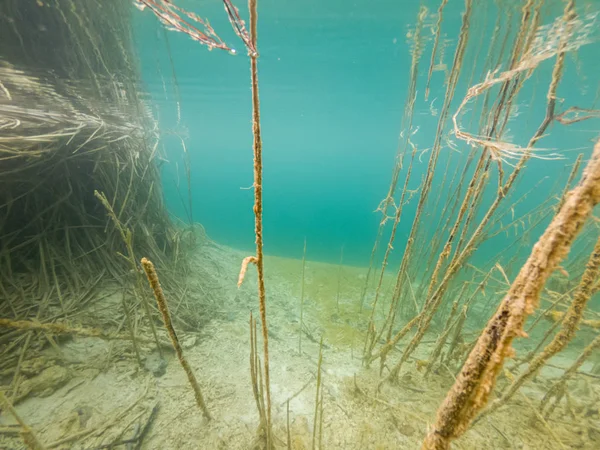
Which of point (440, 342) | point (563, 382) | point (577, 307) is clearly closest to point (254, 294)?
point (440, 342)

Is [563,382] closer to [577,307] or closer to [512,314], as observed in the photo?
[577,307]

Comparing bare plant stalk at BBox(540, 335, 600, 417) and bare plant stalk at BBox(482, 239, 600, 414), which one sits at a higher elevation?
bare plant stalk at BBox(482, 239, 600, 414)

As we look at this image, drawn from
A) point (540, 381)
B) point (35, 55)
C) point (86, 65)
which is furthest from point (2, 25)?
point (540, 381)

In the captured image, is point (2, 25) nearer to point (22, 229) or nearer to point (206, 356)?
point (22, 229)

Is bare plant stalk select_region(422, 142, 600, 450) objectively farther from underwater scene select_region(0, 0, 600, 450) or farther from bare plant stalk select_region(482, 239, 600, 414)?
bare plant stalk select_region(482, 239, 600, 414)

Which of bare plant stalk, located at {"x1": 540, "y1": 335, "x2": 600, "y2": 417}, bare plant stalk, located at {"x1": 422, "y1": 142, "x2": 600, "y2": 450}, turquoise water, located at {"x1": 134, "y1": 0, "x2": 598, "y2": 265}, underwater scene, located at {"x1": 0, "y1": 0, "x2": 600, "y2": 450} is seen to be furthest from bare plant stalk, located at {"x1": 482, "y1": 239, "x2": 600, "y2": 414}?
bare plant stalk, located at {"x1": 422, "y1": 142, "x2": 600, "y2": 450}

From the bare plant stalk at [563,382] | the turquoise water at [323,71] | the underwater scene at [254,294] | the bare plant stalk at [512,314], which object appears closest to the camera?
the bare plant stalk at [512,314]

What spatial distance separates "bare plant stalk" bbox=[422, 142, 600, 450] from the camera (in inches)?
23.5

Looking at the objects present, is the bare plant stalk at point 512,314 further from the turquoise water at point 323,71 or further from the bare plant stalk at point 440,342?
the bare plant stalk at point 440,342

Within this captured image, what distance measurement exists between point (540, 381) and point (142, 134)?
24.1ft

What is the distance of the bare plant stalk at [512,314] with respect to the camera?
1.96 ft

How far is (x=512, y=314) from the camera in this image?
0.68m

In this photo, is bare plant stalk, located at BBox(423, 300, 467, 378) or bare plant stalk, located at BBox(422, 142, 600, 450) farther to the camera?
bare plant stalk, located at BBox(423, 300, 467, 378)

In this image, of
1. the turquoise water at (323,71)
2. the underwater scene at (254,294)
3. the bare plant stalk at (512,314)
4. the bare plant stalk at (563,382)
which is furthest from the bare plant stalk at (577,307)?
the bare plant stalk at (512,314)
